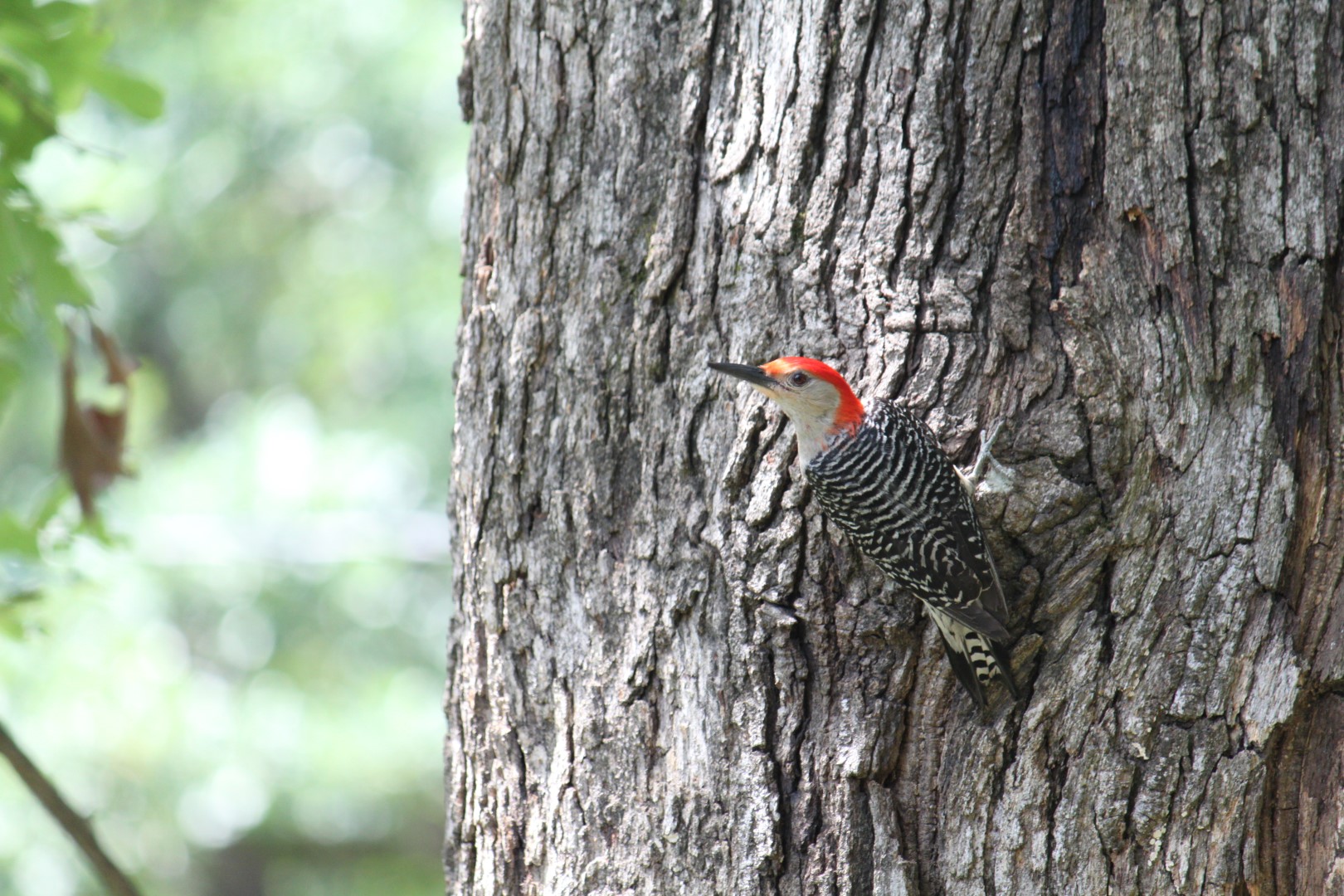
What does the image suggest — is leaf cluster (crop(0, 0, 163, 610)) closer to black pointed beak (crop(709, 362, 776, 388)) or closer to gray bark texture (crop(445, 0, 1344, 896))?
gray bark texture (crop(445, 0, 1344, 896))

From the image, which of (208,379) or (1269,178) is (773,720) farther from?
(208,379)

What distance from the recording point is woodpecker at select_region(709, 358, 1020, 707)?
2.20m

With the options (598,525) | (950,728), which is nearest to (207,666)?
(598,525)

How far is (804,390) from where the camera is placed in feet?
7.65

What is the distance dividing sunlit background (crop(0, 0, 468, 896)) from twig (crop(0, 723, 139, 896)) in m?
4.11

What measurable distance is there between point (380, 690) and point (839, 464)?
4903 mm

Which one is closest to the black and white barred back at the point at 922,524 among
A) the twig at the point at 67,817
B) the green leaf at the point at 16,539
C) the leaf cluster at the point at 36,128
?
the twig at the point at 67,817

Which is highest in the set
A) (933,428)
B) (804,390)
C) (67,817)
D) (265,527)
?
(265,527)

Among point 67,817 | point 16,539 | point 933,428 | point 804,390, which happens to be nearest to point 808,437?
point 804,390

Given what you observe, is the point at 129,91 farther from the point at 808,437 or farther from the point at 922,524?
the point at 922,524

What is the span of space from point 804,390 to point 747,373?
14 cm

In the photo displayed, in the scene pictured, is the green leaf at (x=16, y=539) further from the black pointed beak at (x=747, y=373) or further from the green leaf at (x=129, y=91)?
the black pointed beak at (x=747, y=373)

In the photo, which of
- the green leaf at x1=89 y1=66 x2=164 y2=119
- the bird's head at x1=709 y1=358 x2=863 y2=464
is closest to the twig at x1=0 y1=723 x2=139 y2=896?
the green leaf at x1=89 y1=66 x2=164 y2=119

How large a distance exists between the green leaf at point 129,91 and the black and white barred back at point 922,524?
1.68 metres
